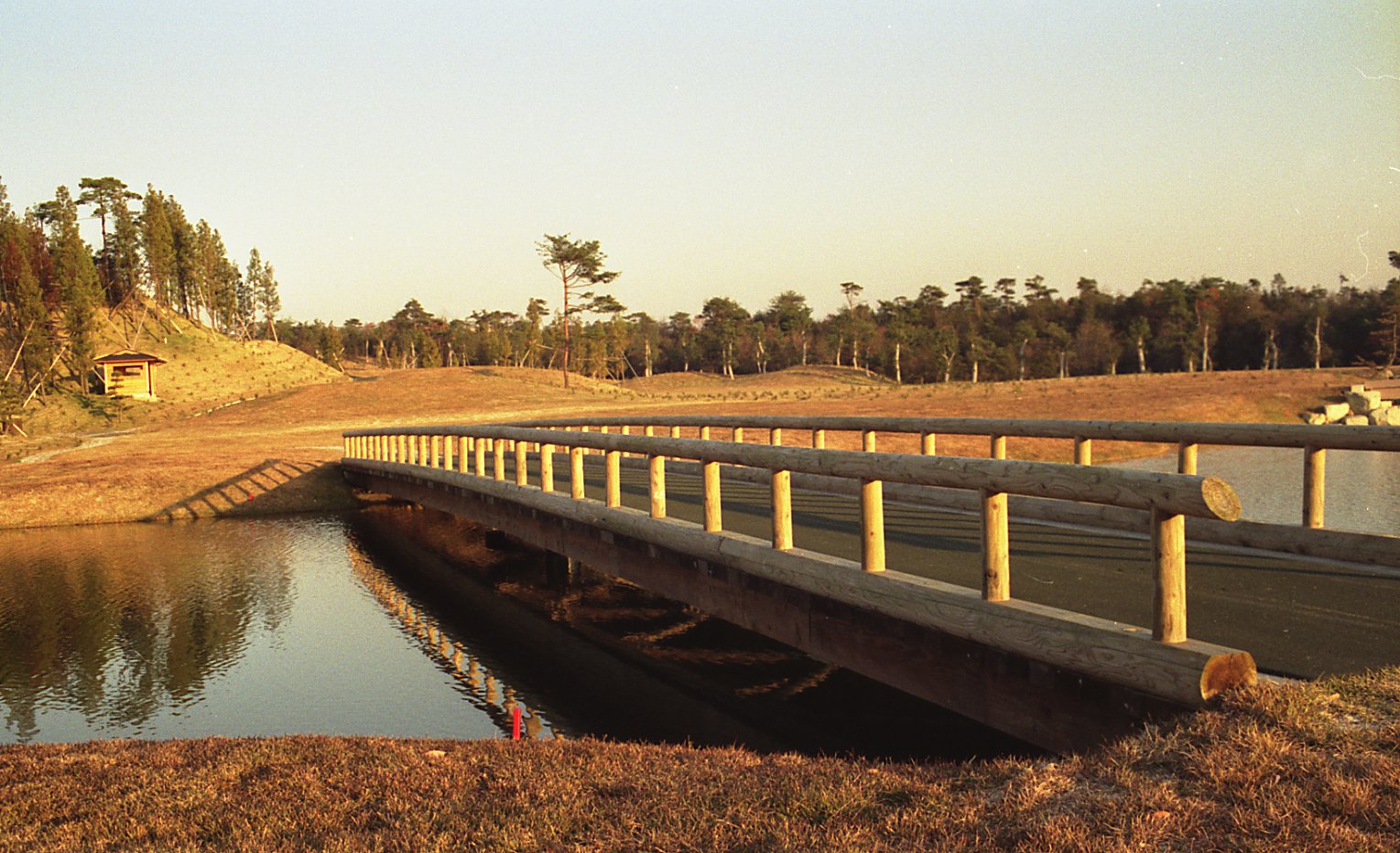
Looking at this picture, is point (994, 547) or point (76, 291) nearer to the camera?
point (994, 547)

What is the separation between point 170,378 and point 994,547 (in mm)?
80474

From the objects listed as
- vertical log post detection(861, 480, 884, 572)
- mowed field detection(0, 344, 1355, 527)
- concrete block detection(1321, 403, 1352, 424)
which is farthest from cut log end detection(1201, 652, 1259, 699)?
concrete block detection(1321, 403, 1352, 424)

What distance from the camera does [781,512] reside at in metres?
7.11

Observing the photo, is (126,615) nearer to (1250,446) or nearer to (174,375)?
(1250,446)

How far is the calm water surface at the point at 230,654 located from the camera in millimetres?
9094

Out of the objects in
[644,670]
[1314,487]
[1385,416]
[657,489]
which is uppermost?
[1314,487]

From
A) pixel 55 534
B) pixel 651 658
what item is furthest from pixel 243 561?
pixel 651 658

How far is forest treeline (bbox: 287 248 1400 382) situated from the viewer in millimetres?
78875

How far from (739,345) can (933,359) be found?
32762 mm

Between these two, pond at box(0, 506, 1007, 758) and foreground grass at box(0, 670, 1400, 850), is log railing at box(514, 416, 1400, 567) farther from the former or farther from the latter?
foreground grass at box(0, 670, 1400, 850)

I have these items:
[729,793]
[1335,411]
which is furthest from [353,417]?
[729,793]

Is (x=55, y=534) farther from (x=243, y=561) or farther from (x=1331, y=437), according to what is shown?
(x=1331, y=437)

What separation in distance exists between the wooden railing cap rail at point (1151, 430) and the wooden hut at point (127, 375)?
66004 millimetres

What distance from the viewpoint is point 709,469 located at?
8008 mm
